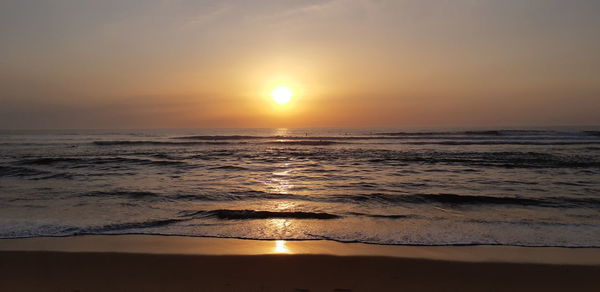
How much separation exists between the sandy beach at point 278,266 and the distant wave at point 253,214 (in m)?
1.86

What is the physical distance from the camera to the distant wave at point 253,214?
912cm

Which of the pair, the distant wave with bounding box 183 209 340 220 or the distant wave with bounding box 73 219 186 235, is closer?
the distant wave with bounding box 73 219 186 235

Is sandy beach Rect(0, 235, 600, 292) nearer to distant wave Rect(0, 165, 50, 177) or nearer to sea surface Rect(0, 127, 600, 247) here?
sea surface Rect(0, 127, 600, 247)

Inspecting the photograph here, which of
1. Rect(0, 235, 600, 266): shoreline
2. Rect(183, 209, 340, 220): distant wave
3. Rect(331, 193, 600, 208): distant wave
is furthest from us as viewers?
Rect(331, 193, 600, 208): distant wave

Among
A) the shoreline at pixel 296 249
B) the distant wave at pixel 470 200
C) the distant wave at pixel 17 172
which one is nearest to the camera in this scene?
the shoreline at pixel 296 249

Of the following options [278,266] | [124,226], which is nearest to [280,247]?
[278,266]

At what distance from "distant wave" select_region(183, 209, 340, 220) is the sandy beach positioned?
186cm

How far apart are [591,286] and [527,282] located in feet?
2.65

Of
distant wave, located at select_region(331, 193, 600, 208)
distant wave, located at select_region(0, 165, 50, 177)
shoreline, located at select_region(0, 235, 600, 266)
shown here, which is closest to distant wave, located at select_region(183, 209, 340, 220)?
shoreline, located at select_region(0, 235, 600, 266)

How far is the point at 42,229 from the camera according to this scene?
7.80 m

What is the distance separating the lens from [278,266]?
588 cm

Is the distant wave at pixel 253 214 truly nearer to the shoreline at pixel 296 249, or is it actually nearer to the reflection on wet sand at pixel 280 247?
the shoreline at pixel 296 249

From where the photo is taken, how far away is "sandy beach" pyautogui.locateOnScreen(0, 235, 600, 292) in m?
5.18

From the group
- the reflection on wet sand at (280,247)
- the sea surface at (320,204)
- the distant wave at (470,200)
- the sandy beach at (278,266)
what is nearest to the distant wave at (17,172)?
the sea surface at (320,204)
